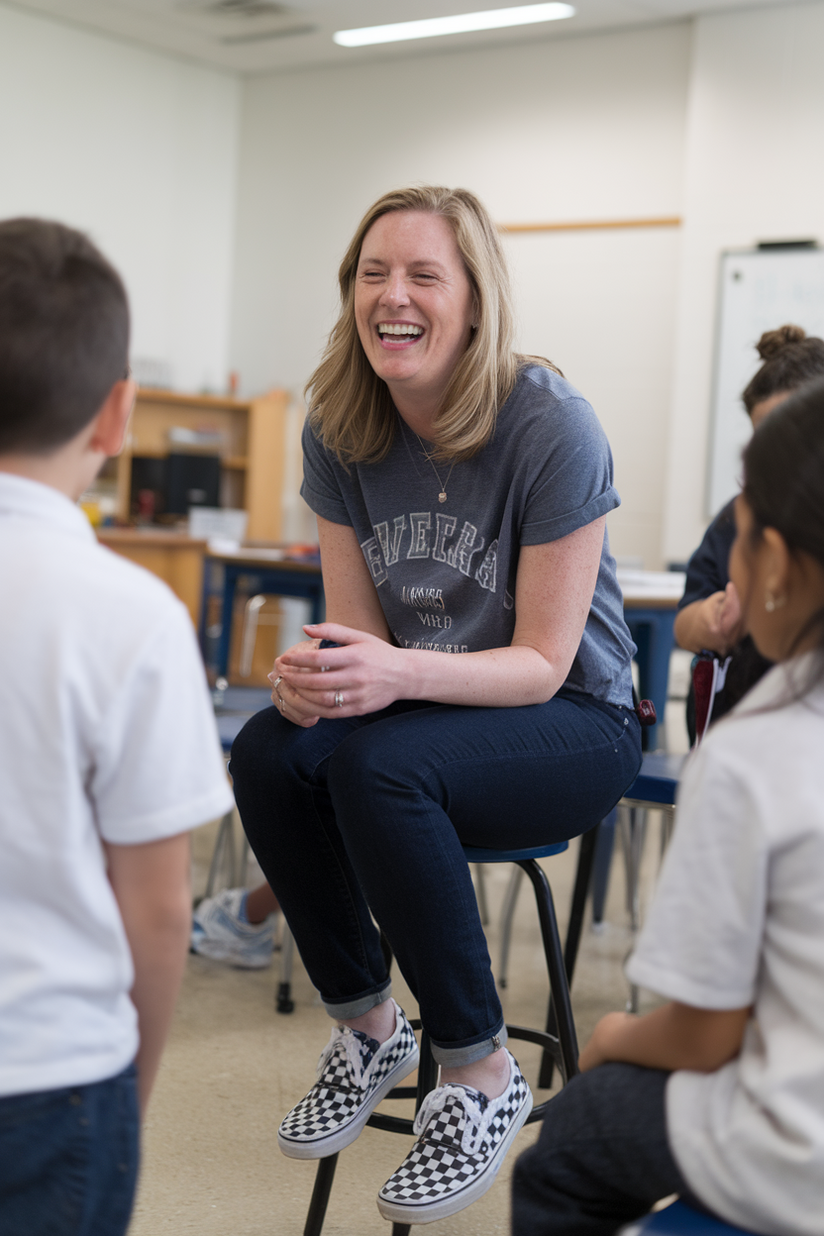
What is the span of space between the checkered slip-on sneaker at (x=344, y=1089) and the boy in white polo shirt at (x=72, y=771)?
1.58ft

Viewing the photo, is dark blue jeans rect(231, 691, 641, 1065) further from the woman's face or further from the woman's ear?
the woman's ear

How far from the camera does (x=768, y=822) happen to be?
696mm

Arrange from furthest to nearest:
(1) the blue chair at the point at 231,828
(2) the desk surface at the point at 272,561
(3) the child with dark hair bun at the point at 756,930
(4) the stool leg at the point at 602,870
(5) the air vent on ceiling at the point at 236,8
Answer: (5) the air vent on ceiling at the point at 236,8 < (2) the desk surface at the point at 272,561 < (4) the stool leg at the point at 602,870 < (1) the blue chair at the point at 231,828 < (3) the child with dark hair bun at the point at 756,930

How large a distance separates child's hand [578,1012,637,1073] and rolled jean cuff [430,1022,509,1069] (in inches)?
12.3

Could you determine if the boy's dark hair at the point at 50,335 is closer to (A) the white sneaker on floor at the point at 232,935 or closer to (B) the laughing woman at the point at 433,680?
(B) the laughing woman at the point at 433,680

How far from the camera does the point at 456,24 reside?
599 cm

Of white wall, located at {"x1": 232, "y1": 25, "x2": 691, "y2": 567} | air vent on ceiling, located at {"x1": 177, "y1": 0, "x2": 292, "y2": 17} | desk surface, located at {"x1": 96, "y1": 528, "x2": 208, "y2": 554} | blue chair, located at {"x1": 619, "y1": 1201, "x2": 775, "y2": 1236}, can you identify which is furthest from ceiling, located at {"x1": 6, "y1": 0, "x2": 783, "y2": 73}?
blue chair, located at {"x1": 619, "y1": 1201, "x2": 775, "y2": 1236}

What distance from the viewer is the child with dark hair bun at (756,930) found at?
2.30 ft

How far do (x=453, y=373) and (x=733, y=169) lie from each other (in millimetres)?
4507

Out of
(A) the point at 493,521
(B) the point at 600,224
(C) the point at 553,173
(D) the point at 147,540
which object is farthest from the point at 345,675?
(C) the point at 553,173

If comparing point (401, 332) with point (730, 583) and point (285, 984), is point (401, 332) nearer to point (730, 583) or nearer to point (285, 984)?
point (730, 583)

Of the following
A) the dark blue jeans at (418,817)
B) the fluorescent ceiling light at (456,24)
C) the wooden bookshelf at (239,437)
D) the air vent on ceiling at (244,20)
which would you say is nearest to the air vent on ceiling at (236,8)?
the air vent on ceiling at (244,20)

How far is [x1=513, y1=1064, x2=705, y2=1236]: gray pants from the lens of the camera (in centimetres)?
78

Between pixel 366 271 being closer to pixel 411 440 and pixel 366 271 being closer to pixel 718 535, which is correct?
pixel 411 440
